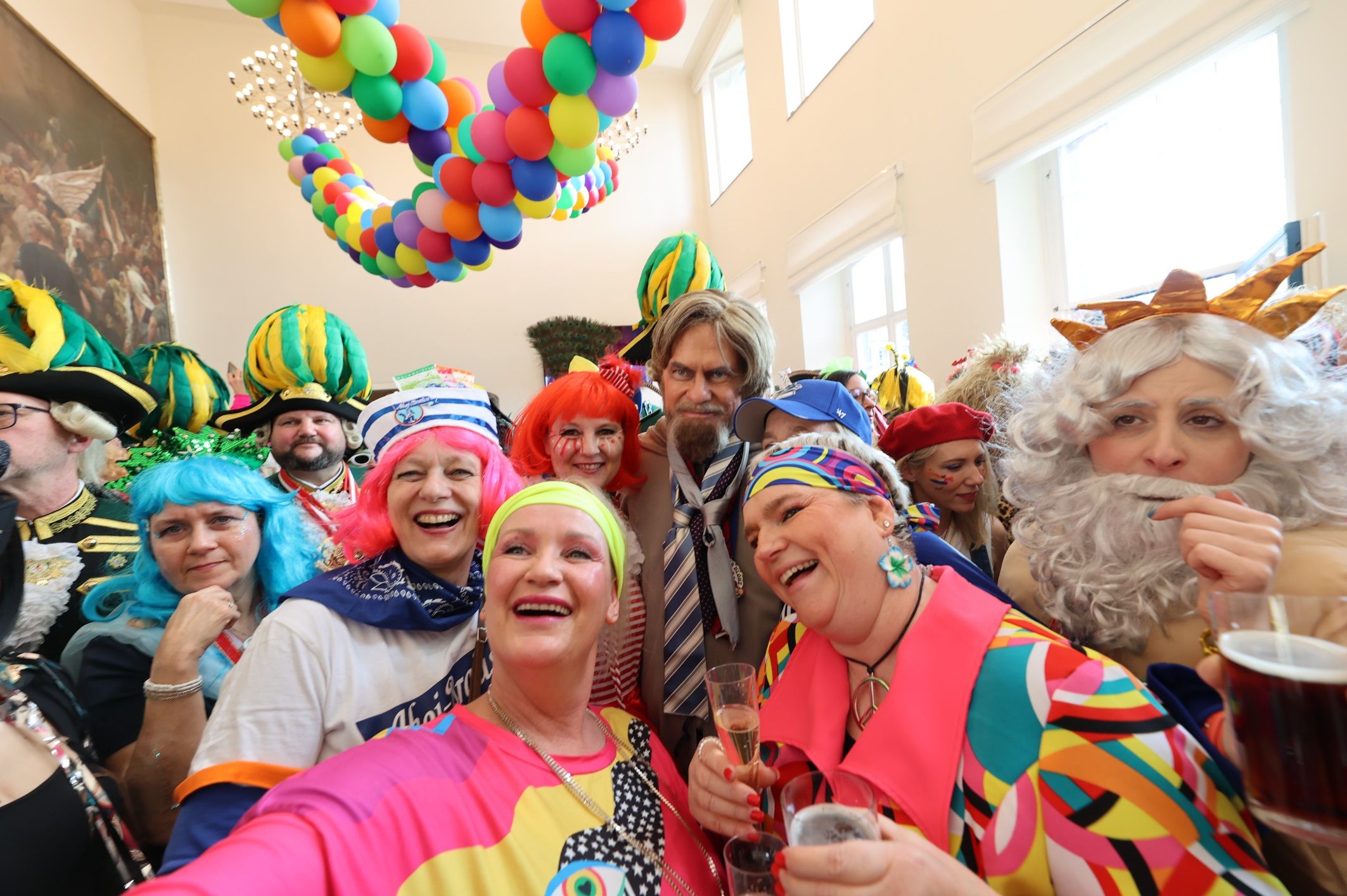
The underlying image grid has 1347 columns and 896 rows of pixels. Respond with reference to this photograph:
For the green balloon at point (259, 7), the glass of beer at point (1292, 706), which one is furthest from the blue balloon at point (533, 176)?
the glass of beer at point (1292, 706)

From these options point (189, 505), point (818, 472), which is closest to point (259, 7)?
point (189, 505)

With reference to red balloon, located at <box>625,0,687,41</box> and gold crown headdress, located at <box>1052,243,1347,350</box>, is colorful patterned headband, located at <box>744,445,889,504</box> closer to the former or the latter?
gold crown headdress, located at <box>1052,243,1347,350</box>

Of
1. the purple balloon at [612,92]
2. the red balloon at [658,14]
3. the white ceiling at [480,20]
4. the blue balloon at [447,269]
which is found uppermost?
the white ceiling at [480,20]

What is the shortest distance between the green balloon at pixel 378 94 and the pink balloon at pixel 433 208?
441 millimetres

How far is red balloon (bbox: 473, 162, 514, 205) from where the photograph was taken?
3219 millimetres

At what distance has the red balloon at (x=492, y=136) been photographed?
307cm

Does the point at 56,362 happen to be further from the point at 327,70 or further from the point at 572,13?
the point at 572,13

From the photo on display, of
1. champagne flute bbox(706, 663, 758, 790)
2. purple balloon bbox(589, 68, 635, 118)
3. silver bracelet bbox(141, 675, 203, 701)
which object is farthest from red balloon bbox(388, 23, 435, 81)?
champagne flute bbox(706, 663, 758, 790)

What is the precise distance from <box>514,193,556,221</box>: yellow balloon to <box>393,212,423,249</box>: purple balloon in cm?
76

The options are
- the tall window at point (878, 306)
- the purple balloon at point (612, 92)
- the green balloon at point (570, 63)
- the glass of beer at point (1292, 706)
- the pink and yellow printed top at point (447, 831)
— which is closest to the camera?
the glass of beer at point (1292, 706)

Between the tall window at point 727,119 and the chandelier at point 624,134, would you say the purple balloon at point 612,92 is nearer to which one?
the chandelier at point 624,134

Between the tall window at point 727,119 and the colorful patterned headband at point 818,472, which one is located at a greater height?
the tall window at point 727,119

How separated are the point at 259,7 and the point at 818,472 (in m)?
3.33

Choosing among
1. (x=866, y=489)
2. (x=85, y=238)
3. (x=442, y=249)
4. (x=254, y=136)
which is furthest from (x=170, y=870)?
(x=254, y=136)
